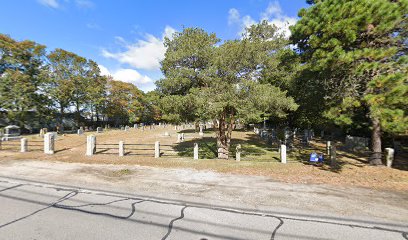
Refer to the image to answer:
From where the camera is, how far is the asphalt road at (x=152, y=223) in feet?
15.0

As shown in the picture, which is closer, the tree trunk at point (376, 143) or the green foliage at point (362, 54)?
the green foliage at point (362, 54)

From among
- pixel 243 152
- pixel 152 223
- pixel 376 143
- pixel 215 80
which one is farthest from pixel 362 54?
pixel 152 223

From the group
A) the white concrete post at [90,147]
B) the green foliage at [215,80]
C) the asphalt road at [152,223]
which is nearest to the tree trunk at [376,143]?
the green foliage at [215,80]

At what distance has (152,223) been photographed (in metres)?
5.10

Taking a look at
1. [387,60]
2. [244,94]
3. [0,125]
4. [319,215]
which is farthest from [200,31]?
[0,125]

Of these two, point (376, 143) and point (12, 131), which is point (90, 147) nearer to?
point (376, 143)

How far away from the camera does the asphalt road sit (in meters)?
4.57

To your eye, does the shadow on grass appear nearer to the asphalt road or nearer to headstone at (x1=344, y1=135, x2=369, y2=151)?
headstone at (x1=344, y1=135, x2=369, y2=151)

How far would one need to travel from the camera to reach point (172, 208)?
6.02 meters

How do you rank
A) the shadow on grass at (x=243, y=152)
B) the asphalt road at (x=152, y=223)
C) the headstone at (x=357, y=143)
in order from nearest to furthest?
the asphalt road at (x=152, y=223) < the shadow on grass at (x=243, y=152) < the headstone at (x=357, y=143)

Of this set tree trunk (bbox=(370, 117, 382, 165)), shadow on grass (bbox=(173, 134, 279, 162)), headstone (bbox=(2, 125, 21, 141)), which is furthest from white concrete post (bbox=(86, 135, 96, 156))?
headstone (bbox=(2, 125, 21, 141))

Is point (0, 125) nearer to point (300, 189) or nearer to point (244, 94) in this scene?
point (244, 94)

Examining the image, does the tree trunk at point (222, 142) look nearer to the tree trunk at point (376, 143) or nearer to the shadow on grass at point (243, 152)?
the shadow on grass at point (243, 152)

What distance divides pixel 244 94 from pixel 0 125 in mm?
38109
